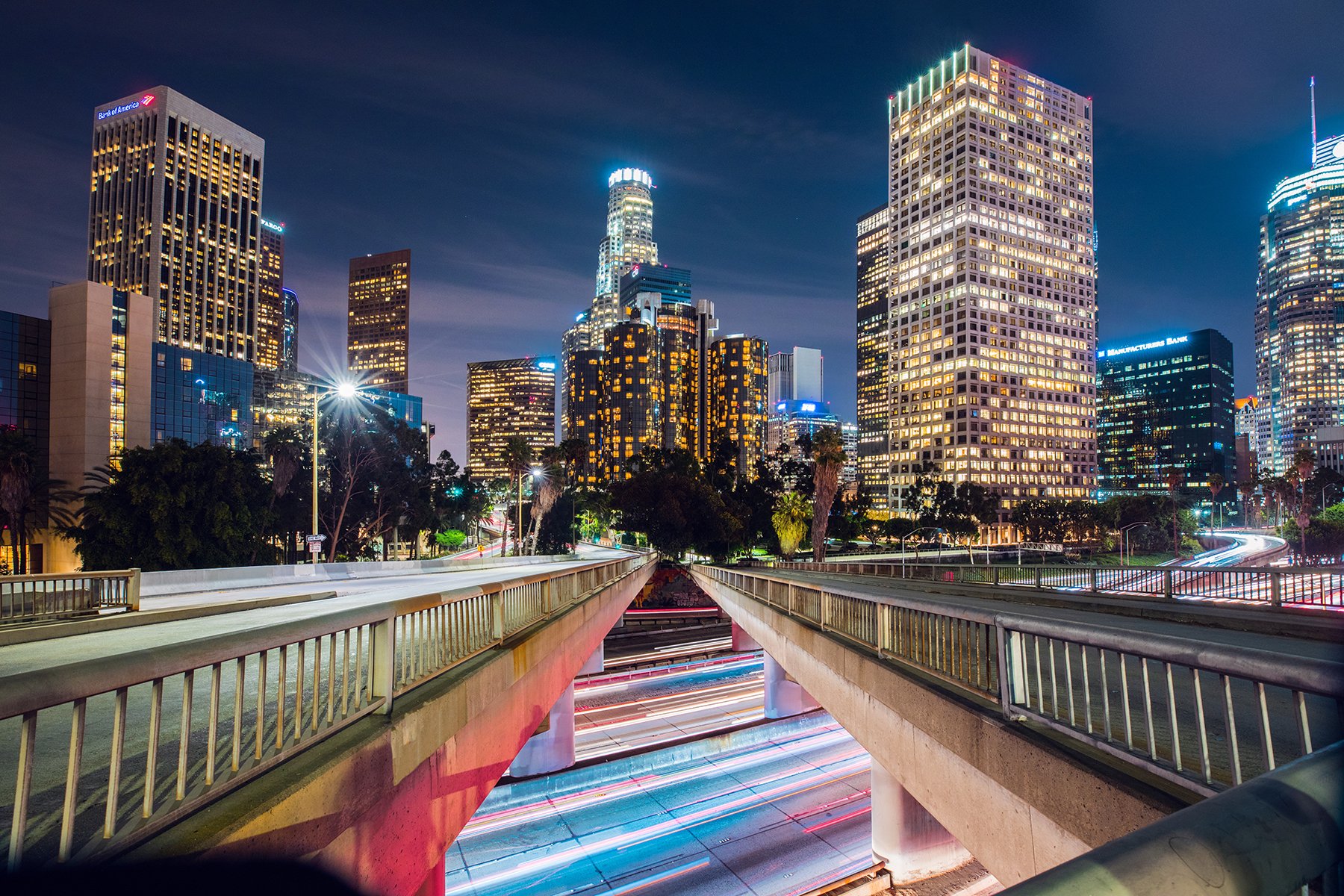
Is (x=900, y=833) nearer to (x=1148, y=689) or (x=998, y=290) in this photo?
(x=1148, y=689)

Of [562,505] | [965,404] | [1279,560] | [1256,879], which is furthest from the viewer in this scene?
[965,404]

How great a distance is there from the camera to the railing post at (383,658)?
6164mm

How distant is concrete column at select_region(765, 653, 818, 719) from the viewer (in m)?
36.8

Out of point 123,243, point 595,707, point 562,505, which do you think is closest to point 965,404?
point 562,505

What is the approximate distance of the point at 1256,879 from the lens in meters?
1.56

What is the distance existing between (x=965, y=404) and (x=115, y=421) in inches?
6442

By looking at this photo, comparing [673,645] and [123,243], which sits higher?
[123,243]

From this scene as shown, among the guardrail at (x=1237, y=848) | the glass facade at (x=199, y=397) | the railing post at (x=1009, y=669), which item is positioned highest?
the glass facade at (x=199, y=397)

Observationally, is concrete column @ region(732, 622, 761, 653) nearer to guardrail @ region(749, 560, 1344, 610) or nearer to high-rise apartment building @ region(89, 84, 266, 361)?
guardrail @ region(749, 560, 1344, 610)

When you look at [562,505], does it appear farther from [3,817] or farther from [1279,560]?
[3,817]

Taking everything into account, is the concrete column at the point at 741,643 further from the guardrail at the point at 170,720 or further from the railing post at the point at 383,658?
the railing post at the point at 383,658

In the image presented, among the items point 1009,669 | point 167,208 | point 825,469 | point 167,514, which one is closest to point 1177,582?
point 1009,669

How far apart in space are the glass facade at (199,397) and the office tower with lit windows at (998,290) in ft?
486

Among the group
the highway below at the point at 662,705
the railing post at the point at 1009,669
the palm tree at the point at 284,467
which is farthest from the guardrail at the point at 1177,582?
the palm tree at the point at 284,467
